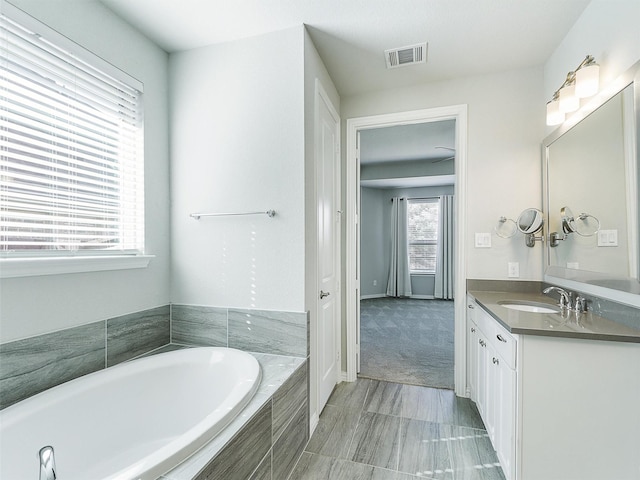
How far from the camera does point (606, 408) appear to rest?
4.25 feet

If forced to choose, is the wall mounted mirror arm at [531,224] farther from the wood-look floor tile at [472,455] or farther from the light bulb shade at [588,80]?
the wood-look floor tile at [472,455]

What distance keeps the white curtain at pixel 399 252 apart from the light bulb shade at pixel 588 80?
16.3 feet

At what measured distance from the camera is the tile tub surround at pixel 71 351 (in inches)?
49.3

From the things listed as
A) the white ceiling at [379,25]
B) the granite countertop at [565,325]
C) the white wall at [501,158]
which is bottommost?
the granite countertop at [565,325]

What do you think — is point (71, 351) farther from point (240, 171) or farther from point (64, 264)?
point (240, 171)

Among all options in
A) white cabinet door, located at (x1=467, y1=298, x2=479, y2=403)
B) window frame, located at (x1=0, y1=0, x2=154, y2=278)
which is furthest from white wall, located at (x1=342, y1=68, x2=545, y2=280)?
window frame, located at (x1=0, y1=0, x2=154, y2=278)

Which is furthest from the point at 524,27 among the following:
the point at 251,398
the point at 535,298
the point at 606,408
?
the point at 251,398

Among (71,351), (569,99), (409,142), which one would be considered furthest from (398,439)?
(409,142)

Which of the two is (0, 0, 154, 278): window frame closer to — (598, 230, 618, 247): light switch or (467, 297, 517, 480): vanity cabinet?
(467, 297, 517, 480): vanity cabinet

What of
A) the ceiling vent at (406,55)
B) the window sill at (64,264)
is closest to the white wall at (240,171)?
the window sill at (64,264)

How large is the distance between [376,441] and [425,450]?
292 millimetres

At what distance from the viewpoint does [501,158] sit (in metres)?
2.32

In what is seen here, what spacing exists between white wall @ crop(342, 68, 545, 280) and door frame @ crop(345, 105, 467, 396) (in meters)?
0.06

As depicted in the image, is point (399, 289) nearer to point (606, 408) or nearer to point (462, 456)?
point (462, 456)
